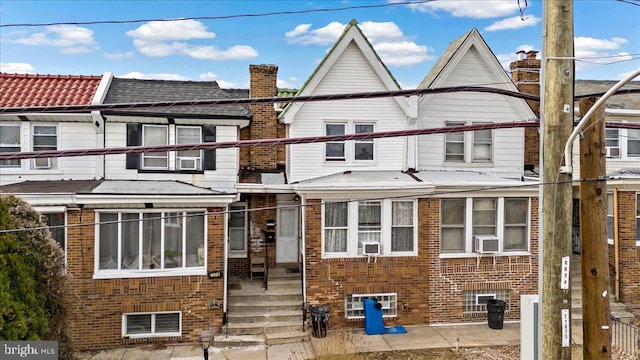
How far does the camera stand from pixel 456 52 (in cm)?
1365

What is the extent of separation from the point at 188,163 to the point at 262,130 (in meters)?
2.85

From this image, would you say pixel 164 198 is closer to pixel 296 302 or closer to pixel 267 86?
pixel 296 302

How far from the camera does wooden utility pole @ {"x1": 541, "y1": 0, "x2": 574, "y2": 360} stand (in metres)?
5.29

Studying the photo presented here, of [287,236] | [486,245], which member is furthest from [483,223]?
[287,236]

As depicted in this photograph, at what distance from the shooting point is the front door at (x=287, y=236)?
1445cm

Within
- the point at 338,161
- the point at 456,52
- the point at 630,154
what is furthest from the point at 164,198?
the point at 630,154

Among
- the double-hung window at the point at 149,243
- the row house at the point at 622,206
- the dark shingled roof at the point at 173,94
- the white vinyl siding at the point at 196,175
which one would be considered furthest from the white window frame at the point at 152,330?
the row house at the point at 622,206

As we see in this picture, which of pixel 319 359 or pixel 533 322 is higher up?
pixel 533 322

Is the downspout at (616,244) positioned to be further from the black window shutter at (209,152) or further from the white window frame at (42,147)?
the white window frame at (42,147)

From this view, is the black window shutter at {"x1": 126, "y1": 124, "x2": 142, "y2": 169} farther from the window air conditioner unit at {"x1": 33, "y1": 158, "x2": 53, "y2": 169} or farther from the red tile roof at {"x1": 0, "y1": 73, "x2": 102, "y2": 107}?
the window air conditioner unit at {"x1": 33, "y1": 158, "x2": 53, "y2": 169}

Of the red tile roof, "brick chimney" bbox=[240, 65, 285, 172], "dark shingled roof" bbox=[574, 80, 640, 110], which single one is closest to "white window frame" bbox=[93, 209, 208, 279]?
"brick chimney" bbox=[240, 65, 285, 172]

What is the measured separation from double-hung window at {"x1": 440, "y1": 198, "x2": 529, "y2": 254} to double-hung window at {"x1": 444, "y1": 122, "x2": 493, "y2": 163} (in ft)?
6.24

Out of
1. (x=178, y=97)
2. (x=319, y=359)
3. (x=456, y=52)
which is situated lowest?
(x=319, y=359)

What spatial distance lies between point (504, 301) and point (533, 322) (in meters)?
7.68
